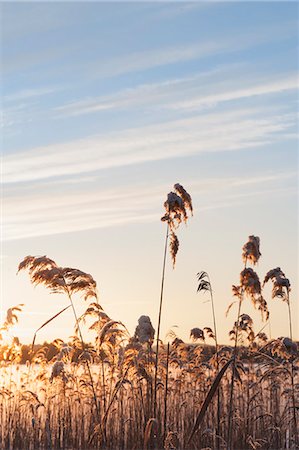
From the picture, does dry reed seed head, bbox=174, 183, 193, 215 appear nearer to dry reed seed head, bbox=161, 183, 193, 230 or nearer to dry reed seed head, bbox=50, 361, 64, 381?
dry reed seed head, bbox=161, 183, 193, 230

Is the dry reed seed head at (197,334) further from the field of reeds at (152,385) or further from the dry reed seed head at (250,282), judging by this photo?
the dry reed seed head at (250,282)

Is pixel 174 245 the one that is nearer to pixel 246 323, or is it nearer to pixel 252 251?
pixel 252 251

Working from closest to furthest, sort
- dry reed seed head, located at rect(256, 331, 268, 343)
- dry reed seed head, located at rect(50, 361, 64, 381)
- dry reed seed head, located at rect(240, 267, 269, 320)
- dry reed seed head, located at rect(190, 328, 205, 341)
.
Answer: dry reed seed head, located at rect(240, 267, 269, 320) < dry reed seed head, located at rect(50, 361, 64, 381) < dry reed seed head, located at rect(190, 328, 205, 341) < dry reed seed head, located at rect(256, 331, 268, 343)

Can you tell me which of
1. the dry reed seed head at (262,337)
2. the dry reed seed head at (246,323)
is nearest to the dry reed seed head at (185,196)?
the dry reed seed head at (246,323)

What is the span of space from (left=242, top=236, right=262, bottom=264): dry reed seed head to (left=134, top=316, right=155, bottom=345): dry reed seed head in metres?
1.18

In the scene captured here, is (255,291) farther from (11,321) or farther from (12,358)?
(12,358)

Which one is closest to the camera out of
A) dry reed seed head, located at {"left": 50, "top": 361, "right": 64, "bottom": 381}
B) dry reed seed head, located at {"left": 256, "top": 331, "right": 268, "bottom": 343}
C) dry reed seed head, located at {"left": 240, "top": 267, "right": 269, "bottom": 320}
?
dry reed seed head, located at {"left": 240, "top": 267, "right": 269, "bottom": 320}

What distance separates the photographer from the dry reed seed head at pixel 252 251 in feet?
18.7

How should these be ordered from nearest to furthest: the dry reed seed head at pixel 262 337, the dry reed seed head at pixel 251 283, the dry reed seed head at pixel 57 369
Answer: the dry reed seed head at pixel 251 283 → the dry reed seed head at pixel 57 369 → the dry reed seed head at pixel 262 337

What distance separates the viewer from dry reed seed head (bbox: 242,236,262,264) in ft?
18.7

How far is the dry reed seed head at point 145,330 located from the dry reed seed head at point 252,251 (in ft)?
3.88

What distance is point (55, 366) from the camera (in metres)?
8.26

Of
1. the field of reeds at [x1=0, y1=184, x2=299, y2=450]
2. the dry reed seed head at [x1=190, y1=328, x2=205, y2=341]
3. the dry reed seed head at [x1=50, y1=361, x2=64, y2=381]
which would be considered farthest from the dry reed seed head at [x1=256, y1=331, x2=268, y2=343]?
the dry reed seed head at [x1=50, y1=361, x2=64, y2=381]

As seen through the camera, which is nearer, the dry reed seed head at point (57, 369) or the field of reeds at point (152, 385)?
the field of reeds at point (152, 385)
